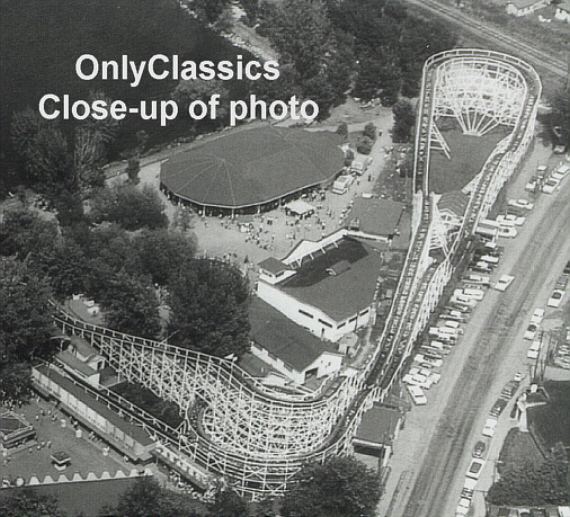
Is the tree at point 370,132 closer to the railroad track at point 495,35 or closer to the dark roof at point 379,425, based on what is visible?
the railroad track at point 495,35

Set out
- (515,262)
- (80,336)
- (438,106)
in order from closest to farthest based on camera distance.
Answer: (80,336), (515,262), (438,106)

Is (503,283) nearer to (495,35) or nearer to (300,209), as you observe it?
(300,209)

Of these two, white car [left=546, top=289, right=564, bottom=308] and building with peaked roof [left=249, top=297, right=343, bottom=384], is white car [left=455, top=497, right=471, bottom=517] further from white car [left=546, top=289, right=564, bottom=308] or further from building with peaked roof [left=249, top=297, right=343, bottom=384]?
white car [left=546, top=289, right=564, bottom=308]

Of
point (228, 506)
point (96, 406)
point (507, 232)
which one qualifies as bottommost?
point (96, 406)

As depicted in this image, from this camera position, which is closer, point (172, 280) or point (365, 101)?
point (172, 280)

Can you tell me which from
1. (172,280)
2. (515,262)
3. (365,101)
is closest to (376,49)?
(365,101)

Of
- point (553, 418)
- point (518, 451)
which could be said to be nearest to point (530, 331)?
point (553, 418)

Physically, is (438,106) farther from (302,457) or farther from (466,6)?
(302,457)

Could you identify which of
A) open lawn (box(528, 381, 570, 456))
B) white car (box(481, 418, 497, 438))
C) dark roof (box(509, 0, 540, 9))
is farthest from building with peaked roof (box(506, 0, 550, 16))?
white car (box(481, 418, 497, 438))
